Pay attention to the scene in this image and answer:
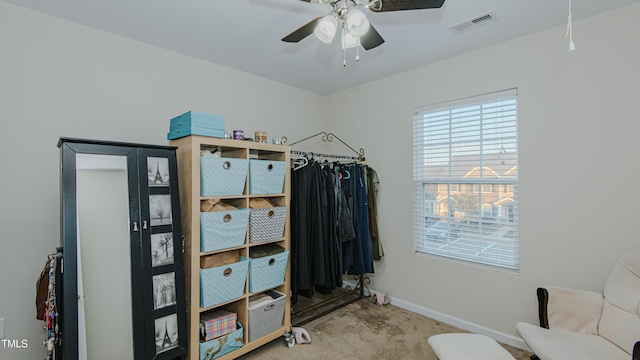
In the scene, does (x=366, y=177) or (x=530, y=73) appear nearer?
(x=530, y=73)

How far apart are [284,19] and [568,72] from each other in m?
2.17

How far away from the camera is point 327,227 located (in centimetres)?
268

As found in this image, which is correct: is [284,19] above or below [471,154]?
above

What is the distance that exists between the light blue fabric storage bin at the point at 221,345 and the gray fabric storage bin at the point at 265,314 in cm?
10

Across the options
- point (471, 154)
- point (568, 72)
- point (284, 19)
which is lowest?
point (471, 154)

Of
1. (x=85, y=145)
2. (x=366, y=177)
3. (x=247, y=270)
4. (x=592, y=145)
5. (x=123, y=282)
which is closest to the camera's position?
(x=85, y=145)

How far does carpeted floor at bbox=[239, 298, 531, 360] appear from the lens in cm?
224

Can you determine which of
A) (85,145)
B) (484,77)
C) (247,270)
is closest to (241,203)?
(247,270)

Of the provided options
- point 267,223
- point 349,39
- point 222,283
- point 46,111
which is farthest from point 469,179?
point 46,111

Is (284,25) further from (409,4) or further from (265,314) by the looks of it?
(265,314)

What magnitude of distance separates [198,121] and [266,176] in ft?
2.17

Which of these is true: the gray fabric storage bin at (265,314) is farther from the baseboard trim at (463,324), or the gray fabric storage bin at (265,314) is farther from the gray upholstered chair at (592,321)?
the gray upholstered chair at (592,321)

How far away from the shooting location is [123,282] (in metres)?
1.77

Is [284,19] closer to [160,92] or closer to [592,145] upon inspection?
[160,92]
